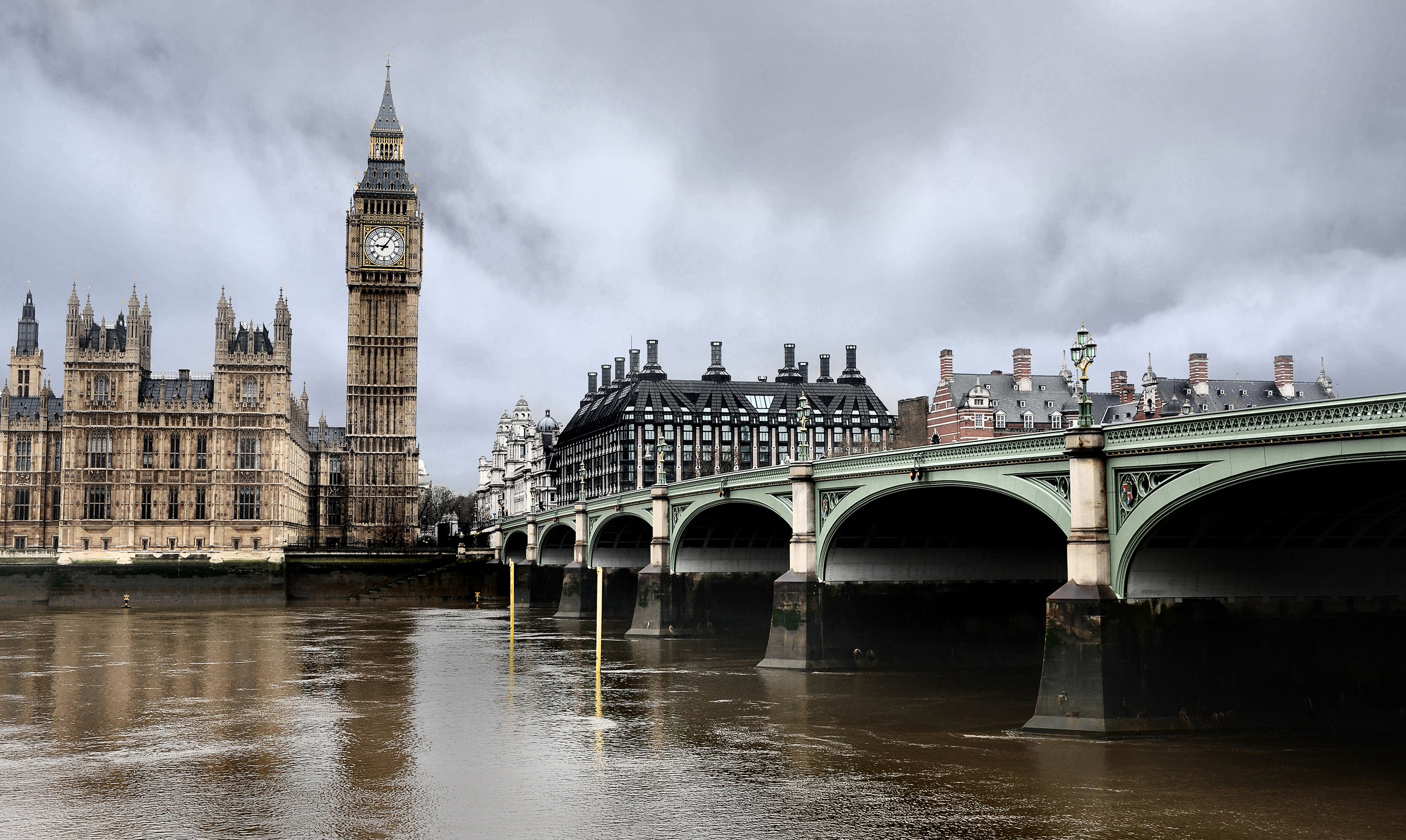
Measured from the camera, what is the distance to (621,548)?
81.8 m

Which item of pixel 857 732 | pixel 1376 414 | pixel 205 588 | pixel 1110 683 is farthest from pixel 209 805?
pixel 205 588

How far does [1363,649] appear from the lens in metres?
31.2

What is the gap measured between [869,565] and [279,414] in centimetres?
9112

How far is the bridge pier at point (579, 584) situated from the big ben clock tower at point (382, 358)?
65.8m

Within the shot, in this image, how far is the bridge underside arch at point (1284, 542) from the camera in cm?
2783

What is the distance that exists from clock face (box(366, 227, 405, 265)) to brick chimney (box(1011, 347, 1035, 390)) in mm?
73361

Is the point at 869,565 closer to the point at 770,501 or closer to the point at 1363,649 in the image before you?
the point at 770,501

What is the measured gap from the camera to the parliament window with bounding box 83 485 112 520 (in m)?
118

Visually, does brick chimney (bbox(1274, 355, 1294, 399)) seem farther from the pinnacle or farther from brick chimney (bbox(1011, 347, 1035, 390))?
the pinnacle

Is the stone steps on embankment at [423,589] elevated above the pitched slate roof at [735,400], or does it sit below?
below

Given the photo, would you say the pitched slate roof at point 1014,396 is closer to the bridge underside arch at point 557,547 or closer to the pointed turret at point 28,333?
the bridge underside arch at point 557,547

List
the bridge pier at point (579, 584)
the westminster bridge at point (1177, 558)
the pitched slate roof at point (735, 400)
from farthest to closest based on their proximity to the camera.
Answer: the pitched slate roof at point (735, 400) → the bridge pier at point (579, 584) → the westminster bridge at point (1177, 558)

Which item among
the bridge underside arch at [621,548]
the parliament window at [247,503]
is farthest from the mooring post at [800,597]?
the parliament window at [247,503]

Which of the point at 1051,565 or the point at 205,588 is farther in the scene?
the point at 205,588
